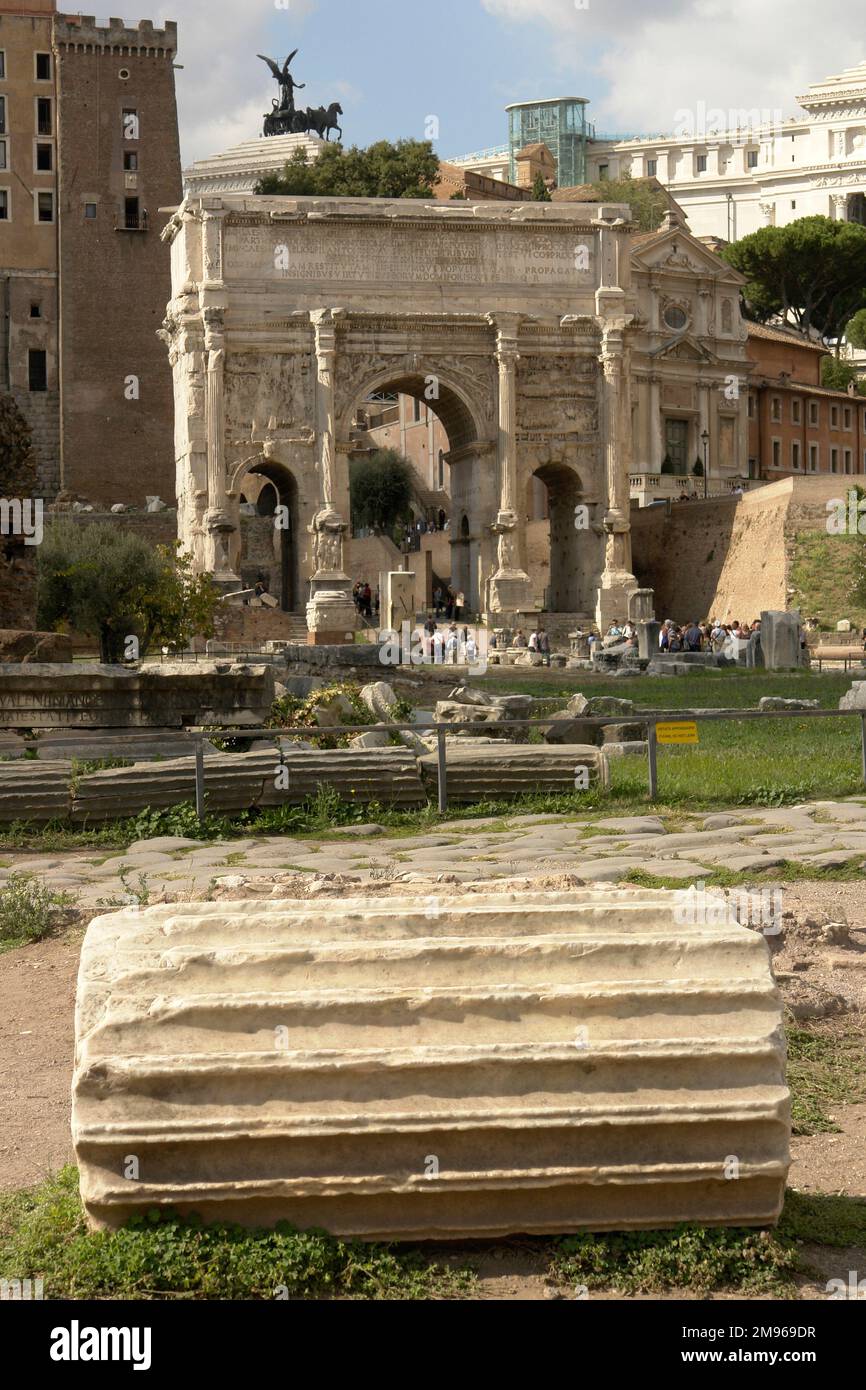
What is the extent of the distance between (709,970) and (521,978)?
1.33ft

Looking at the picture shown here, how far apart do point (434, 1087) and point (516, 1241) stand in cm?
42

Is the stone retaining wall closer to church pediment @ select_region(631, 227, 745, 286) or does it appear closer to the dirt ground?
the dirt ground

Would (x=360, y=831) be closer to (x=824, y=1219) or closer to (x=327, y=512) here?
(x=824, y=1219)

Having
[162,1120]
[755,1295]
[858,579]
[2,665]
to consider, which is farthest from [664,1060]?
[858,579]

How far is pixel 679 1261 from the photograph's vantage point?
3.44 metres

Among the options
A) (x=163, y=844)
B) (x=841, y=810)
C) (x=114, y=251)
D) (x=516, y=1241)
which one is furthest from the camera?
(x=114, y=251)

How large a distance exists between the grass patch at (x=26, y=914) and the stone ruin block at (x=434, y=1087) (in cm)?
365

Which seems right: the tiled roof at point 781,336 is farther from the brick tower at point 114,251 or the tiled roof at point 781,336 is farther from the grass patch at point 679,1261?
the grass patch at point 679,1261

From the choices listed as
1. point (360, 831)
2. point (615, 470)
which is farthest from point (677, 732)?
point (615, 470)

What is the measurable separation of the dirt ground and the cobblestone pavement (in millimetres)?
821

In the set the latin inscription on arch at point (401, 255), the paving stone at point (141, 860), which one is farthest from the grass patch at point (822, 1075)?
the latin inscription on arch at point (401, 255)

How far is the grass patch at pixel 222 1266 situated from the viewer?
335 cm

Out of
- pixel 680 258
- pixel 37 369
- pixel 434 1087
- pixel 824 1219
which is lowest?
pixel 824 1219
